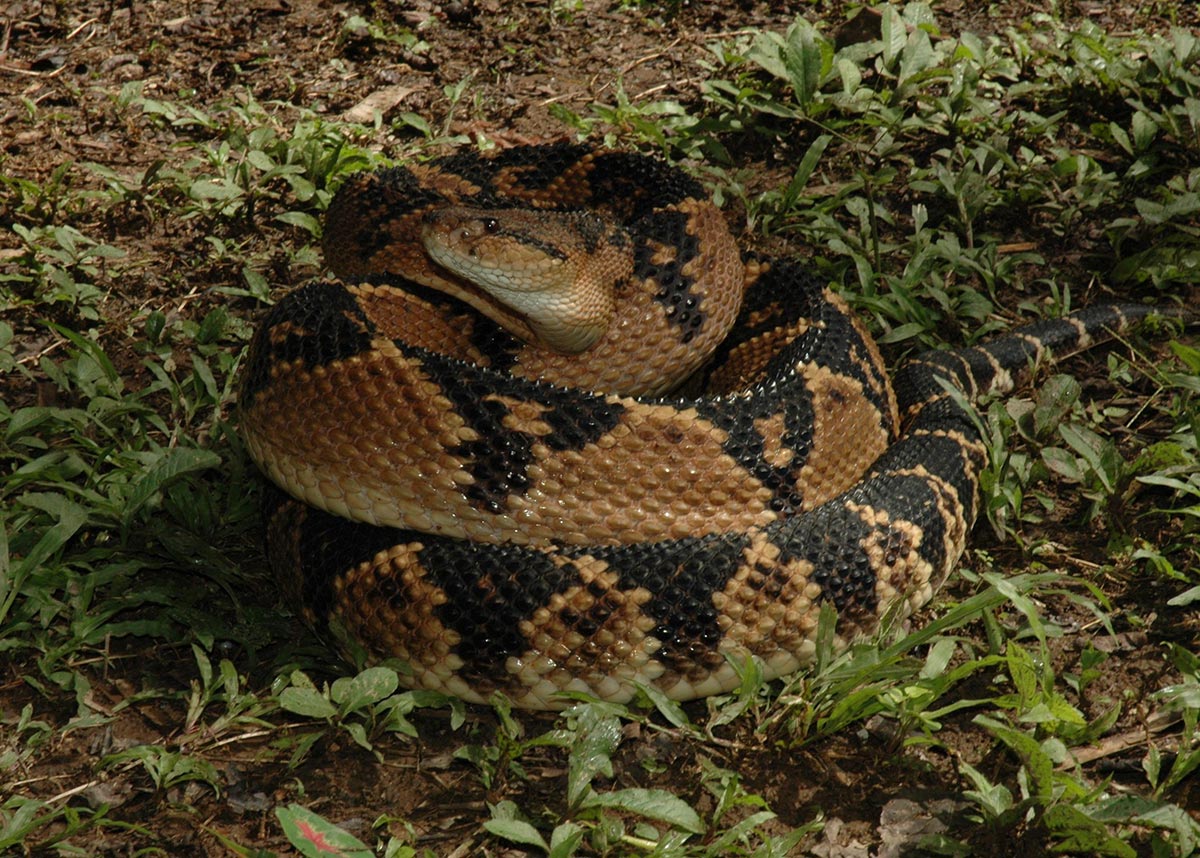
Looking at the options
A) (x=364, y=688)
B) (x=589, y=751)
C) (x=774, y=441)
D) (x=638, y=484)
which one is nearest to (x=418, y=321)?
(x=638, y=484)

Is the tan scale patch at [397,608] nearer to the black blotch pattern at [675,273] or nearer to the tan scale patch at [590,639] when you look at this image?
the tan scale patch at [590,639]

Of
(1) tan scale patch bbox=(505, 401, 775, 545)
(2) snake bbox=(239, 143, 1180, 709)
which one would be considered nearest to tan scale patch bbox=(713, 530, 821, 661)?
(2) snake bbox=(239, 143, 1180, 709)

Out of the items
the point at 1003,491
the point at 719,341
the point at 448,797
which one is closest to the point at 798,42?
the point at 719,341

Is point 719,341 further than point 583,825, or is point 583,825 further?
point 719,341

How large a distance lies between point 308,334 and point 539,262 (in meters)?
1.01

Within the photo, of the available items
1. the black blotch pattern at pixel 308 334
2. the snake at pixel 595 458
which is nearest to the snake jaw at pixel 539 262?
the snake at pixel 595 458

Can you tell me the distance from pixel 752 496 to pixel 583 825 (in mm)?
1477

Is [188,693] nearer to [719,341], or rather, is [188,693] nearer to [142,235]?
[719,341]

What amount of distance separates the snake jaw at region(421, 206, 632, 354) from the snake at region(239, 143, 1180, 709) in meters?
0.01

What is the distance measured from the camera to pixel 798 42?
6.83m

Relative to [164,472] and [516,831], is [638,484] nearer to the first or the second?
[516,831]

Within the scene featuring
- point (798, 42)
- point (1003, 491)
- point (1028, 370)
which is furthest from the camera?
point (798, 42)

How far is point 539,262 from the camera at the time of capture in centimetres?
482

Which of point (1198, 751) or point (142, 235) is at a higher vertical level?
point (142, 235)
